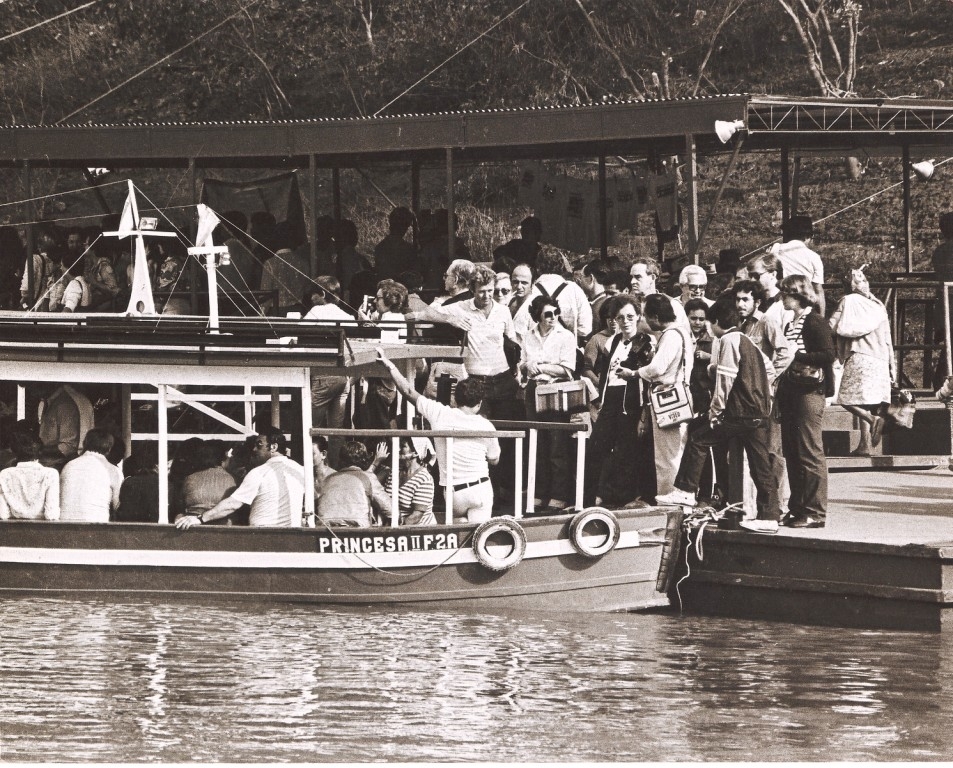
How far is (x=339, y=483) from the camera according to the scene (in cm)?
1224

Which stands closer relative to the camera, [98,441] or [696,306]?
[98,441]

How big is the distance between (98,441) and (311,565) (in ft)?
6.19

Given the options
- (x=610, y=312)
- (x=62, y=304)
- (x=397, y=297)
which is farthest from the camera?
(x=62, y=304)

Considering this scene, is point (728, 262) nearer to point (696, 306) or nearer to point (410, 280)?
point (696, 306)

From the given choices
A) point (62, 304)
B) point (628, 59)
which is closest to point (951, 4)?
point (628, 59)

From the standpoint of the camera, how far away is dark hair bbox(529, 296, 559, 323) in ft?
42.9

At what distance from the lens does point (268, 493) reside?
40.2 ft

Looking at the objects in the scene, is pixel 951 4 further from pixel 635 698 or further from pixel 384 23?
pixel 635 698

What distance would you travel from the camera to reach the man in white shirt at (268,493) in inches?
480

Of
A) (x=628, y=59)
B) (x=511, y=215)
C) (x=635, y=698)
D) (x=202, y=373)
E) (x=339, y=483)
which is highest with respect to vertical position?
(x=628, y=59)

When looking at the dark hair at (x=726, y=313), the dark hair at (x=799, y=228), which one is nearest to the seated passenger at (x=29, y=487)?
the dark hair at (x=726, y=313)

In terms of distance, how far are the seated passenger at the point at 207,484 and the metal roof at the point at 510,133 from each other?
5065 mm

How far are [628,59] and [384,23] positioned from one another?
17.1ft

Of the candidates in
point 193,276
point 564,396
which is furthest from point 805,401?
point 193,276
